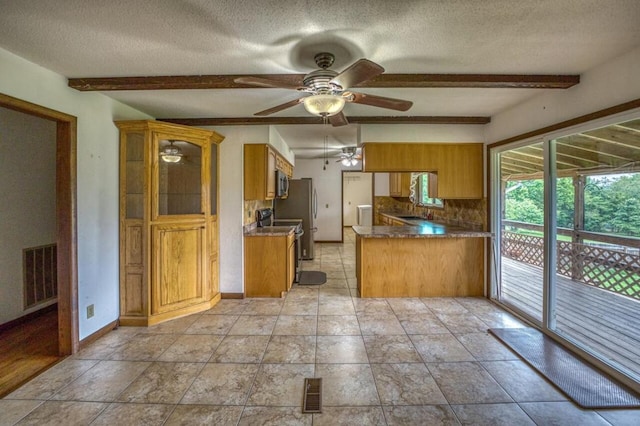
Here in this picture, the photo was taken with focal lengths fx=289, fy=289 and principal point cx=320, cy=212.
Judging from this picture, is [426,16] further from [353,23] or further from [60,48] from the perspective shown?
[60,48]

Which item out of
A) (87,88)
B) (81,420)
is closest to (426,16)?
(87,88)

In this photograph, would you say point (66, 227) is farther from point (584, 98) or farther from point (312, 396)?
point (584, 98)

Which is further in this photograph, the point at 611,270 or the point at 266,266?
the point at 266,266

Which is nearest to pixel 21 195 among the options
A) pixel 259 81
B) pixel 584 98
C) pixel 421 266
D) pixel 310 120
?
pixel 259 81

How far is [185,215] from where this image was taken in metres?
3.27

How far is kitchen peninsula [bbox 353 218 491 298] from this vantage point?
3.86 m

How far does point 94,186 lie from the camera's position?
2.75 metres

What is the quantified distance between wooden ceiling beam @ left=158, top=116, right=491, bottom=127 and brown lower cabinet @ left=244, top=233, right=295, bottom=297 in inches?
59.7

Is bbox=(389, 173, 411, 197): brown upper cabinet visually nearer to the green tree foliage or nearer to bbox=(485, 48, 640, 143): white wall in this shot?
bbox=(485, 48, 640, 143): white wall

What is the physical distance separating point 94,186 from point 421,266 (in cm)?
382

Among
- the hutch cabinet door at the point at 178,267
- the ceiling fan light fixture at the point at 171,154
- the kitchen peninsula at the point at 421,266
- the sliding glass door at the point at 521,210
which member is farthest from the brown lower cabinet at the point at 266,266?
the sliding glass door at the point at 521,210

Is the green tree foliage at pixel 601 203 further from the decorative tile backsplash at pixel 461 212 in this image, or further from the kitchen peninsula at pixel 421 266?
the kitchen peninsula at pixel 421 266

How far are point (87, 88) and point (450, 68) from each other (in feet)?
10.2

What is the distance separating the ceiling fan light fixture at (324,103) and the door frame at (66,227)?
2103 mm
